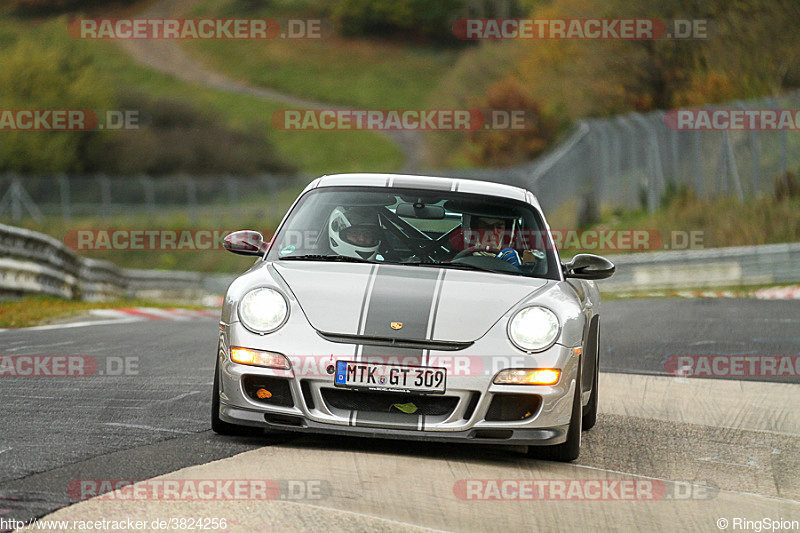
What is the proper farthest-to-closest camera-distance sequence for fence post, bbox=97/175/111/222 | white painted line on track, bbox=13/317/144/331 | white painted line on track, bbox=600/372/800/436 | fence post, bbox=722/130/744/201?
fence post, bbox=97/175/111/222
fence post, bbox=722/130/744/201
white painted line on track, bbox=13/317/144/331
white painted line on track, bbox=600/372/800/436

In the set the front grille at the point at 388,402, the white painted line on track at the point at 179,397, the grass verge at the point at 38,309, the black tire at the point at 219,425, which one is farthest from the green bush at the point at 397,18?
the front grille at the point at 388,402

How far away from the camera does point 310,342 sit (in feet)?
20.5

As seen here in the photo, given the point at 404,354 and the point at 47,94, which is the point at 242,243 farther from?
the point at 47,94

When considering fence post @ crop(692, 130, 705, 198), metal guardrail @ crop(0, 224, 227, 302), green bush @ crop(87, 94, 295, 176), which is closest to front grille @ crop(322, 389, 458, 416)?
metal guardrail @ crop(0, 224, 227, 302)

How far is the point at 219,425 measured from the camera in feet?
22.0

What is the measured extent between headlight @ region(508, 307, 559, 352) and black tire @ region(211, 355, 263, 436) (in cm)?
146

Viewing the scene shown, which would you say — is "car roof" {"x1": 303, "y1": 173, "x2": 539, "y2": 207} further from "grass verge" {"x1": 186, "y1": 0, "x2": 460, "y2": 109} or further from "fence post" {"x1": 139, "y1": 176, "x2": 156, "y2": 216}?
"grass verge" {"x1": 186, "y1": 0, "x2": 460, "y2": 109}

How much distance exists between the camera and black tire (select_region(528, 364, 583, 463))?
6.53 metres

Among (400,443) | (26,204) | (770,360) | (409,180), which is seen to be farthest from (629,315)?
(26,204)

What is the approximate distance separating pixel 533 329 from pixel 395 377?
733 millimetres

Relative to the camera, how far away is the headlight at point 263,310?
251 inches

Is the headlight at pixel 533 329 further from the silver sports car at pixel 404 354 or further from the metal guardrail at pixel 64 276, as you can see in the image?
the metal guardrail at pixel 64 276

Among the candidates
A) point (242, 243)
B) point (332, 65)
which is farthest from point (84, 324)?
point (332, 65)

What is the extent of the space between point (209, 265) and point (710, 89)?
1683 centimetres
